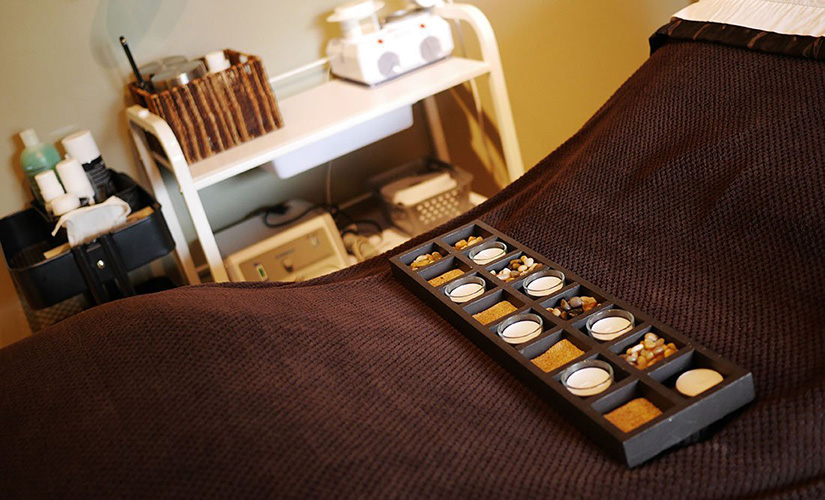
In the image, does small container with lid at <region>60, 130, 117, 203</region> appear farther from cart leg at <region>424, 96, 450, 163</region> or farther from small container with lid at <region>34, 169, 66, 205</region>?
cart leg at <region>424, 96, 450, 163</region>

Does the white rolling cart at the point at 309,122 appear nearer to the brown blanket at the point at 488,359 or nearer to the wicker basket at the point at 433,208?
the wicker basket at the point at 433,208

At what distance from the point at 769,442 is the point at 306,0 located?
1802 mm

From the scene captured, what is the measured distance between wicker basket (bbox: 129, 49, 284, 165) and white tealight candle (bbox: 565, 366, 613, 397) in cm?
124

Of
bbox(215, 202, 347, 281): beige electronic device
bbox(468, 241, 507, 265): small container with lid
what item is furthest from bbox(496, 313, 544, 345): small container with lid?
bbox(215, 202, 347, 281): beige electronic device

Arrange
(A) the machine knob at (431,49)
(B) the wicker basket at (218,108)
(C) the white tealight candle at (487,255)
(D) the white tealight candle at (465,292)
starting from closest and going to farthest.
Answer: (D) the white tealight candle at (465,292) < (C) the white tealight candle at (487,255) < (B) the wicker basket at (218,108) < (A) the machine knob at (431,49)

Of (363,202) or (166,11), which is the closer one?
(166,11)

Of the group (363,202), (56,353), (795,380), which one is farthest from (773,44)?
(363,202)

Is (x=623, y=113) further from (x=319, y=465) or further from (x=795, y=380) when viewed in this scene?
(x=319, y=465)

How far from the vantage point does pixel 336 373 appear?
108cm

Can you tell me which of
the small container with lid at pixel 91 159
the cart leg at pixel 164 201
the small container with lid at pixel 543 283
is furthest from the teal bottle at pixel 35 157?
the small container with lid at pixel 543 283

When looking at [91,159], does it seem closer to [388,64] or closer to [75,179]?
[75,179]

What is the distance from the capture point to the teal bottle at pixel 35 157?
1.97m

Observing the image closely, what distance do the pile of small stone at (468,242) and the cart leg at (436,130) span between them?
3.69ft

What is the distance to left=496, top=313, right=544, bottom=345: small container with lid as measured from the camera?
1110 millimetres
